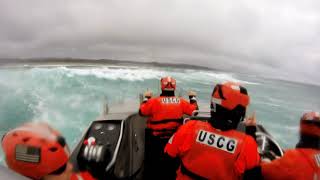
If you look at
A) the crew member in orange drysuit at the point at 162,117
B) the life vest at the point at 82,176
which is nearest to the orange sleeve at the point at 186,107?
the crew member in orange drysuit at the point at 162,117

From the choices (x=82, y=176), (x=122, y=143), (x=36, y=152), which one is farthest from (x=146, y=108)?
(x=36, y=152)

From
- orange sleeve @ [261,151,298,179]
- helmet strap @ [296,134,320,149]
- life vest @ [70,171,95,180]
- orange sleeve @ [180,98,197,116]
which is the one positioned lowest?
orange sleeve @ [180,98,197,116]

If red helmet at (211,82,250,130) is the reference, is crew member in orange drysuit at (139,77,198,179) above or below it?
below

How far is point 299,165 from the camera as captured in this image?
5.57 ft

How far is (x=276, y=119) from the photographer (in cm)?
1998

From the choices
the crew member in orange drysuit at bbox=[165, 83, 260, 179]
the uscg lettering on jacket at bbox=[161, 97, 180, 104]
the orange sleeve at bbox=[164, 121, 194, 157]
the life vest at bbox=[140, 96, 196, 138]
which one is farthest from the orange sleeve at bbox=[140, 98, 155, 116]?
the crew member in orange drysuit at bbox=[165, 83, 260, 179]

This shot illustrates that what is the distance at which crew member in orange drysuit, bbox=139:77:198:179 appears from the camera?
367 cm

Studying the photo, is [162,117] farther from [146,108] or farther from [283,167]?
[283,167]

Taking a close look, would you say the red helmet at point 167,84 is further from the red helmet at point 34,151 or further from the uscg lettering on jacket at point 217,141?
the red helmet at point 34,151

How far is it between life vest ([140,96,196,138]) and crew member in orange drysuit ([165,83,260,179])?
5.47 feet

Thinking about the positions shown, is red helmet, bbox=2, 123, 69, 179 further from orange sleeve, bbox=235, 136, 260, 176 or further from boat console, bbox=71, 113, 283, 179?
boat console, bbox=71, 113, 283, 179

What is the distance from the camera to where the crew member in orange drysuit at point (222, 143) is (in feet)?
5.96

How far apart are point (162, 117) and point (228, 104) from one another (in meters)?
1.91

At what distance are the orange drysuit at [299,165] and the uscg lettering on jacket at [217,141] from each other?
10.0 inches
